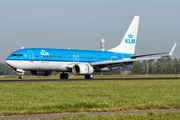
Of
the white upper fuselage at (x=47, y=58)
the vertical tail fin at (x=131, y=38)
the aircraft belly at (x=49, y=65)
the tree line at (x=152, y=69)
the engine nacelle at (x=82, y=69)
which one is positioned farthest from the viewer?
the tree line at (x=152, y=69)

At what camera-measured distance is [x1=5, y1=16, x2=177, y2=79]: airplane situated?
48.1 meters

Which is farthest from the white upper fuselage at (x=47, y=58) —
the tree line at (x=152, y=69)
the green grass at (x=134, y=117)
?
the green grass at (x=134, y=117)

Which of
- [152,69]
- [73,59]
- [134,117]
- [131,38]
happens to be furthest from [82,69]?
[152,69]

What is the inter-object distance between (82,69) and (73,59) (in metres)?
2.64

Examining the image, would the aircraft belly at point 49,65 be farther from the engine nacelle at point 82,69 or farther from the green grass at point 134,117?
the green grass at point 134,117

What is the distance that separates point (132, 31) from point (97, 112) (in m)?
47.2

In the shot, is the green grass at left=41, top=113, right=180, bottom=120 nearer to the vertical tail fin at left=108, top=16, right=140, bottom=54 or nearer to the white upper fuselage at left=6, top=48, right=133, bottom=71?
the white upper fuselage at left=6, top=48, right=133, bottom=71

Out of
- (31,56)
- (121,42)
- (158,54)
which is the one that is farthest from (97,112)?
(121,42)

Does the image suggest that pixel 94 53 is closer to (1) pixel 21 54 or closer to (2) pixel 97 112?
(1) pixel 21 54

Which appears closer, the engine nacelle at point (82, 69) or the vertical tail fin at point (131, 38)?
the engine nacelle at point (82, 69)

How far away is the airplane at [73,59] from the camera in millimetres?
48125

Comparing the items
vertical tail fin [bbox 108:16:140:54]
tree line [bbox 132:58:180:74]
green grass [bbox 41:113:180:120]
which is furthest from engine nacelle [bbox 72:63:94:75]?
green grass [bbox 41:113:180:120]

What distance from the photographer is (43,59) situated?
48.9 metres

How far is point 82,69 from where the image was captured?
166ft
